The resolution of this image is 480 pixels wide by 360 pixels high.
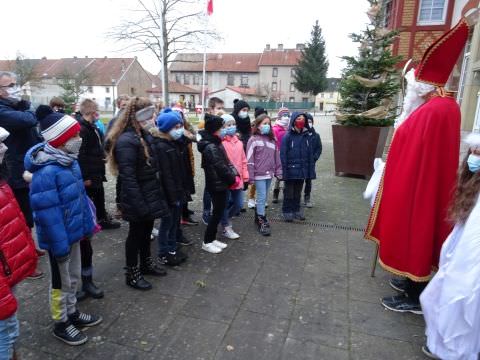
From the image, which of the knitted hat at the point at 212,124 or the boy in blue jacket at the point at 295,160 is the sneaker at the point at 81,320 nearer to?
the knitted hat at the point at 212,124

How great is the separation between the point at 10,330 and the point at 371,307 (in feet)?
9.72

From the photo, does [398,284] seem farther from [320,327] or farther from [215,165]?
[215,165]

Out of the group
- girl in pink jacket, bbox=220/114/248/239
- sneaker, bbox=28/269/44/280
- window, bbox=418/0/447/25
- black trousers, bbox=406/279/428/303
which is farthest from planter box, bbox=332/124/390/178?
window, bbox=418/0/447/25

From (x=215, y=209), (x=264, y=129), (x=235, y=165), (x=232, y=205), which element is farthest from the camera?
(x=264, y=129)

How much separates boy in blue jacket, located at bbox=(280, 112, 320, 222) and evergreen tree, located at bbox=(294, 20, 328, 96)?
5848cm

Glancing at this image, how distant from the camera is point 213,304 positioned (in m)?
3.37

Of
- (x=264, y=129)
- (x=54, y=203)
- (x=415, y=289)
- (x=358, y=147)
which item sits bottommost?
(x=415, y=289)

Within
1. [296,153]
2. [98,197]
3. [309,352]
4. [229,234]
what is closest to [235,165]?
[229,234]

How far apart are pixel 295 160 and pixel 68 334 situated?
4017mm

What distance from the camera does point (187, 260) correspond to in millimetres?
4312

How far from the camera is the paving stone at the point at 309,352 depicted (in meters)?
2.69

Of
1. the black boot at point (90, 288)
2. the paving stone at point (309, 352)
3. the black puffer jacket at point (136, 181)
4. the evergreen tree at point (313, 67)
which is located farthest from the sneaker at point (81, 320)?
the evergreen tree at point (313, 67)

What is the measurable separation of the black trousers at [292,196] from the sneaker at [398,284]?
2.29 meters

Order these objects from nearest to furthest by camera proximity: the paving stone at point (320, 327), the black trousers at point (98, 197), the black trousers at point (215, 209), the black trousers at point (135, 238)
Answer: the paving stone at point (320, 327) → the black trousers at point (135, 238) → the black trousers at point (215, 209) → the black trousers at point (98, 197)
